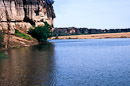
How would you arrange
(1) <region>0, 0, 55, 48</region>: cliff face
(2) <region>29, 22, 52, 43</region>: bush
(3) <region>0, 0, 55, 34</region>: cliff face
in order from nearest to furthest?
1. (1) <region>0, 0, 55, 48</region>: cliff face
2. (3) <region>0, 0, 55, 34</region>: cliff face
3. (2) <region>29, 22, 52, 43</region>: bush

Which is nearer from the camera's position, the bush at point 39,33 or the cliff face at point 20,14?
the cliff face at point 20,14

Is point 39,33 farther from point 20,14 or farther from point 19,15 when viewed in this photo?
point 20,14

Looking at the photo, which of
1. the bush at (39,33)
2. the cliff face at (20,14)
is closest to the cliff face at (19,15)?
the cliff face at (20,14)

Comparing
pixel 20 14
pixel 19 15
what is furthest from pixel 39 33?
pixel 20 14

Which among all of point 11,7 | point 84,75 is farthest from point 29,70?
point 11,7

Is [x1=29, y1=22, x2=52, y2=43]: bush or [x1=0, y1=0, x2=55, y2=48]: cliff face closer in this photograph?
[x1=0, y1=0, x2=55, y2=48]: cliff face

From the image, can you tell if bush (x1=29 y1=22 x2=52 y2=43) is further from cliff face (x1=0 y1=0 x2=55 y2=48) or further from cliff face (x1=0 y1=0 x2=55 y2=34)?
cliff face (x1=0 y1=0 x2=55 y2=34)

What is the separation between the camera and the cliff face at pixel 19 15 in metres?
67.6

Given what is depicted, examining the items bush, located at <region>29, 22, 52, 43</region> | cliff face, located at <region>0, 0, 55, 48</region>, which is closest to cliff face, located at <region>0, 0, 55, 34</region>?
cliff face, located at <region>0, 0, 55, 48</region>

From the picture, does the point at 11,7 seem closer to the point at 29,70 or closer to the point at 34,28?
the point at 34,28

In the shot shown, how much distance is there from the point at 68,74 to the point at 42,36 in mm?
58887

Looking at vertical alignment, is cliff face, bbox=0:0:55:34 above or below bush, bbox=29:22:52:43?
above

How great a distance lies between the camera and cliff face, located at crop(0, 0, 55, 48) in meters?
67.6

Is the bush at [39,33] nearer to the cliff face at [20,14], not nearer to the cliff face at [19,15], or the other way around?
the cliff face at [19,15]
